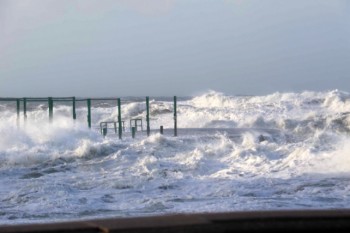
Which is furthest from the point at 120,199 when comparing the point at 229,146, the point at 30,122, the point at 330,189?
the point at 30,122

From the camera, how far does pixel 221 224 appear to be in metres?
3.11

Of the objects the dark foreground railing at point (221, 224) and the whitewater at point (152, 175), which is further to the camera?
the whitewater at point (152, 175)

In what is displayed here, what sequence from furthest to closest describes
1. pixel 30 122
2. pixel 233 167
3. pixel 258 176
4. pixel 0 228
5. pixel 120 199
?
pixel 30 122 → pixel 233 167 → pixel 258 176 → pixel 120 199 → pixel 0 228

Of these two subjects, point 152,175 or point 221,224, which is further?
point 152,175

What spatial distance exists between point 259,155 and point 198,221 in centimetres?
1420

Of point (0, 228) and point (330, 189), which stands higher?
point (0, 228)

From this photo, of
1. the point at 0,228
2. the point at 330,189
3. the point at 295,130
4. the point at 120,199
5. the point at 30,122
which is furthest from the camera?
the point at 295,130

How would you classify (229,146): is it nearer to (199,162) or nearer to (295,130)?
(199,162)

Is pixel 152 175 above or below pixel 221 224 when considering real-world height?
below

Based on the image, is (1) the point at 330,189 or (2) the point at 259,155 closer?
(1) the point at 330,189

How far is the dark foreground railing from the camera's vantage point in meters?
3.00

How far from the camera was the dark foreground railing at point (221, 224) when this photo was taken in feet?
9.86

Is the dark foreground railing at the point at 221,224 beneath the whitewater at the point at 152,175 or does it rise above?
above

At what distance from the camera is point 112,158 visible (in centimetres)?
1792
